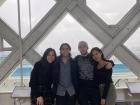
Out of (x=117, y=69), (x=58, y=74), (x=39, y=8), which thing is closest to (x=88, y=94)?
(x=58, y=74)

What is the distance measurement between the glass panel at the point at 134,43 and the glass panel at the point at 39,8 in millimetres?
1454

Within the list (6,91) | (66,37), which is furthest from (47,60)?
(6,91)

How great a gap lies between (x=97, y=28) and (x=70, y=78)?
1.48 metres

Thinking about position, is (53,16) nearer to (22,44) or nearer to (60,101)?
(22,44)

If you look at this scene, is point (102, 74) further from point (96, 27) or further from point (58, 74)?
point (96, 27)

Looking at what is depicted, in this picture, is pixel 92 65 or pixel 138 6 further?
pixel 138 6

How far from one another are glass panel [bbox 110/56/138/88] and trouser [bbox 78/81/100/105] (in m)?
1.37

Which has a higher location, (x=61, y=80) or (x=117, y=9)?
(x=117, y=9)

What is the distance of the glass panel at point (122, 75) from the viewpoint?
16.8 feet

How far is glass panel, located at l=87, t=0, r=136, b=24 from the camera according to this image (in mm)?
5047

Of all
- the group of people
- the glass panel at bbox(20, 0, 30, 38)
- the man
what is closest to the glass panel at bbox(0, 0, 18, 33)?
the glass panel at bbox(20, 0, 30, 38)

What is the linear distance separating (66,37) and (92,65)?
1.42 m

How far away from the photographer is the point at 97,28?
16.5 feet

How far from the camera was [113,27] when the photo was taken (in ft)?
16.4
